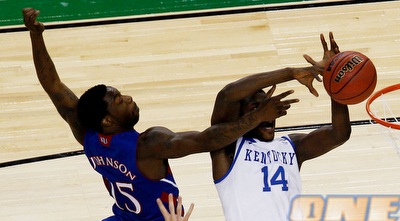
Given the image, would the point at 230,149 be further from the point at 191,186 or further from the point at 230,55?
the point at 230,55

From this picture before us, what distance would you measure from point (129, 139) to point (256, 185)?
0.76 metres

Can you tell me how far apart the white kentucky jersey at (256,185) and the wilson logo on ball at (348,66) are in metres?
0.61

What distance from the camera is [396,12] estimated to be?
8359mm

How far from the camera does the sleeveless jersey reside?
4883mm

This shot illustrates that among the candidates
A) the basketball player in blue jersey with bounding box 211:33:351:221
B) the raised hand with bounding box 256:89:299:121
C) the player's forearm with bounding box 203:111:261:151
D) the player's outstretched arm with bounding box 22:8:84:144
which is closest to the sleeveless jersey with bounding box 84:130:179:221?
the player's outstretched arm with bounding box 22:8:84:144

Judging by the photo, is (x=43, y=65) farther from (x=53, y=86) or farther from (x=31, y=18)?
(x=31, y=18)

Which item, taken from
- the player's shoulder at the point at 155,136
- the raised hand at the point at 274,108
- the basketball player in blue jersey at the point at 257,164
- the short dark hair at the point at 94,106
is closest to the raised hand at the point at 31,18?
the short dark hair at the point at 94,106

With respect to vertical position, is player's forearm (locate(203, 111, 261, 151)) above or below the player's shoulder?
above

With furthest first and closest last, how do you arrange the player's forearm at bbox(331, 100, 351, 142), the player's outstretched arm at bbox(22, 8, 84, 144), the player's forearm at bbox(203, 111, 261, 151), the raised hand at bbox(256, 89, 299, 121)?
the player's outstretched arm at bbox(22, 8, 84, 144) → the player's forearm at bbox(331, 100, 351, 142) → the player's forearm at bbox(203, 111, 261, 151) → the raised hand at bbox(256, 89, 299, 121)

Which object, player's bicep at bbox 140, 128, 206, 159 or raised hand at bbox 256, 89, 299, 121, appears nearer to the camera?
raised hand at bbox 256, 89, 299, 121

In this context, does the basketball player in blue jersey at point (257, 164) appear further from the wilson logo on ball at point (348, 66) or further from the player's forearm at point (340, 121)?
the wilson logo on ball at point (348, 66)

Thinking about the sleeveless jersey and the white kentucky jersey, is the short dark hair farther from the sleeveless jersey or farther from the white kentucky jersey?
the white kentucky jersey

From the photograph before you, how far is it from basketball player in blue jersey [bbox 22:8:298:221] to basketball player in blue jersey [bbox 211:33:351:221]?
19 cm

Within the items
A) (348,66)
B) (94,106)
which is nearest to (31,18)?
(94,106)
